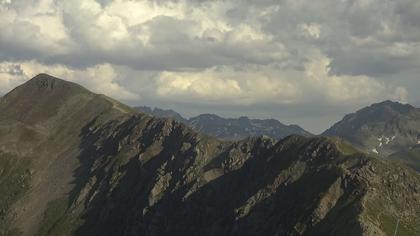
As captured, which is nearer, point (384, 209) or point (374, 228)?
point (374, 228)

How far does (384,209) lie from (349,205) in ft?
40.1

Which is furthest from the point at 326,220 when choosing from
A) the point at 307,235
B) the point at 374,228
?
the point at 374,228

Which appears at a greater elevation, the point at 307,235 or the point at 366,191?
the point at 366,191

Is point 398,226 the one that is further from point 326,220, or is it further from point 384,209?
point 326,220

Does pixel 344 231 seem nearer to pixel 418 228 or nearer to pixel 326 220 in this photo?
pixel 326 220

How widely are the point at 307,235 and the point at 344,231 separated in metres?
20.1

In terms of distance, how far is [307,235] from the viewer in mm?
197875

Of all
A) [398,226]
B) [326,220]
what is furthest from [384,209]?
[326,220]

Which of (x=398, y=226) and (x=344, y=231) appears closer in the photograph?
(x=344, y=231)

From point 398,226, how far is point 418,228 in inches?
356

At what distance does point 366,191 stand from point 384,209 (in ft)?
27.3

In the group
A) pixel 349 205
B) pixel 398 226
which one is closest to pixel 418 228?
pixel 398 226

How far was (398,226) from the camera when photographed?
19438cm

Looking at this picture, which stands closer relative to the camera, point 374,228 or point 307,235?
point 374,228
